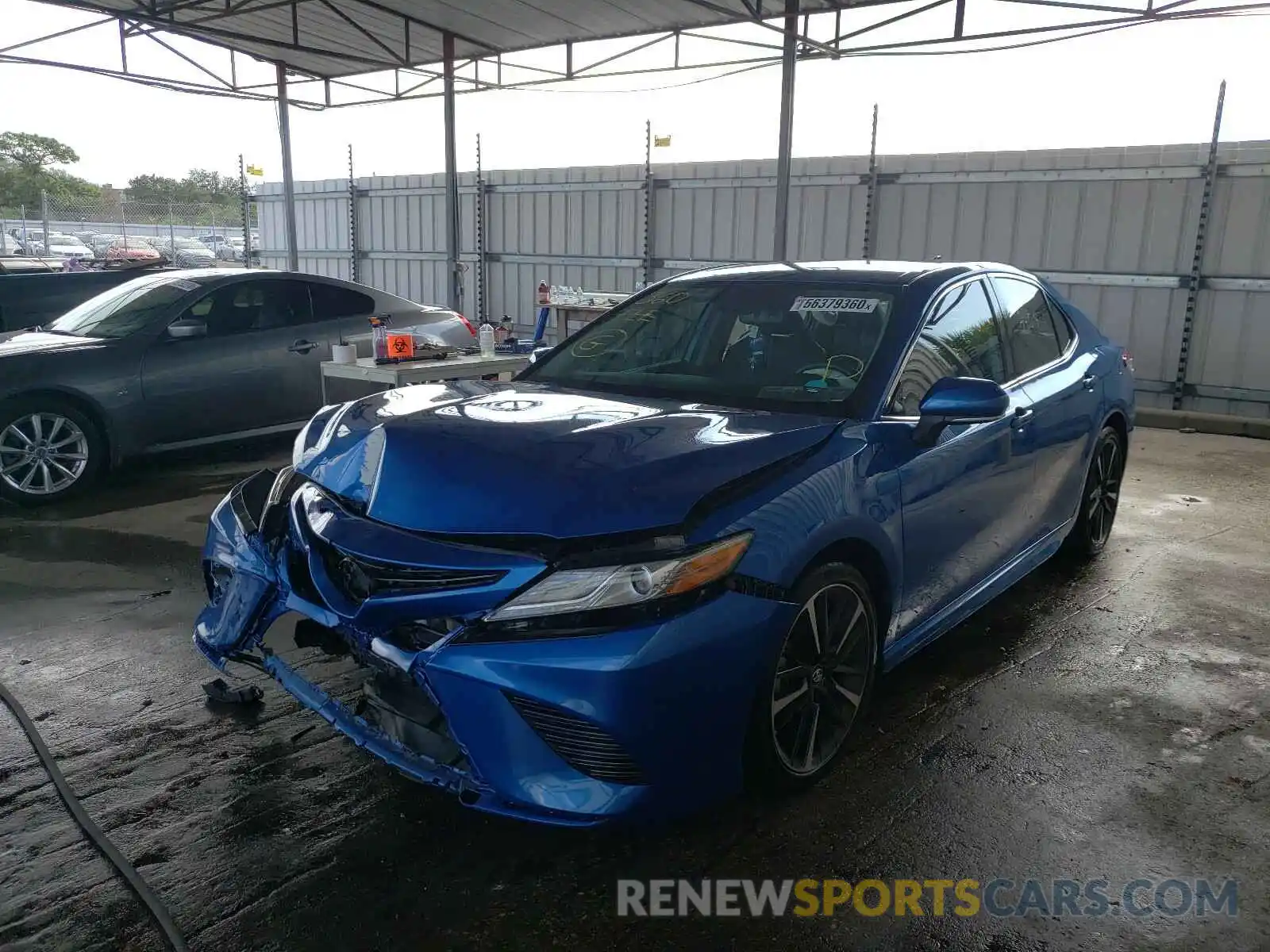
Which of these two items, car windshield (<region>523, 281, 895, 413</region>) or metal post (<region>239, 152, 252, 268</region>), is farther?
metal post (<region>239, 152, 252, 268</region>)

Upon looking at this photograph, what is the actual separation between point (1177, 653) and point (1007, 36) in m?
7.84

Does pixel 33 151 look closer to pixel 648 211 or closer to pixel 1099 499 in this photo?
pixel 648 211

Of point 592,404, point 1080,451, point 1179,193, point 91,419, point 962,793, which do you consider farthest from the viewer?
point 1179,193

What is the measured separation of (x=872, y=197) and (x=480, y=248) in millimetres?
5790

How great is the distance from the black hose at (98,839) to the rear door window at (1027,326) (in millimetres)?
3329

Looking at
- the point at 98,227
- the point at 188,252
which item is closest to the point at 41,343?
the point at 98,227

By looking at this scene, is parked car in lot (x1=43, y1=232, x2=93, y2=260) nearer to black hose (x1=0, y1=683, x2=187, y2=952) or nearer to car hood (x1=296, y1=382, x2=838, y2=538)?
black hose (x1=0, y1=683, x2=187, y2=952)

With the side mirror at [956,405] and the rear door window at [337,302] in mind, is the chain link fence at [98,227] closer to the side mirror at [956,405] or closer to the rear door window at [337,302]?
the rear door window at [337,302]

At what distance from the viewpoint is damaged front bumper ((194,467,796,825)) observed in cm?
212

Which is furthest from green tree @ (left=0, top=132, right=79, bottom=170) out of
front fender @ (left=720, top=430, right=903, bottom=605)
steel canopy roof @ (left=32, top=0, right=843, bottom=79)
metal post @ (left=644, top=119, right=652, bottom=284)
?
front fender @ (left=720, top=430, right=903, bottom=605)

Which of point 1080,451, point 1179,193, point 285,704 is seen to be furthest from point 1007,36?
point 285,704

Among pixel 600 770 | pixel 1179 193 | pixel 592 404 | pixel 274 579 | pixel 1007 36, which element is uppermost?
pixel 1007 36

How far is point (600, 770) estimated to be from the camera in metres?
2.17

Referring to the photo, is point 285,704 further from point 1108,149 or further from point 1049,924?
point 1108,149
